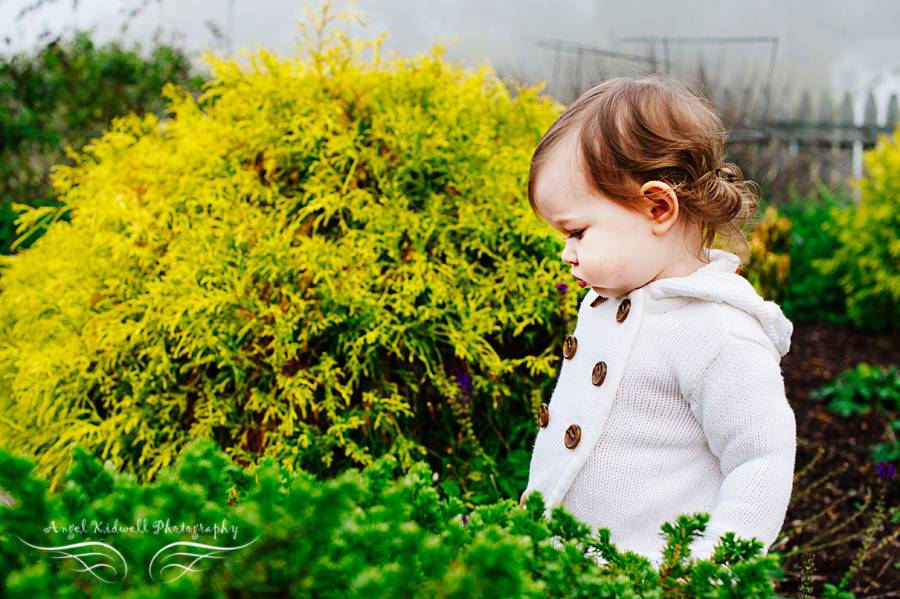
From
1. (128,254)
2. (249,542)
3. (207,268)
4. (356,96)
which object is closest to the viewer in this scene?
(249,542)

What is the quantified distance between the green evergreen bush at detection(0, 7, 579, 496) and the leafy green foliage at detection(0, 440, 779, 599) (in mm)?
1066

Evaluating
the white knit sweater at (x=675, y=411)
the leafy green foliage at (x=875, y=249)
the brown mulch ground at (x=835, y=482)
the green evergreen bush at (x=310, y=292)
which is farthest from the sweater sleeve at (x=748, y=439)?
the leafy green foliage at (x=875, y=249)

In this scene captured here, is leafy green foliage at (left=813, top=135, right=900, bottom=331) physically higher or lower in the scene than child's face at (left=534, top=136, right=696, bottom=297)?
lower

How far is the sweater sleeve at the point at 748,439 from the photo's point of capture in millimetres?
1234

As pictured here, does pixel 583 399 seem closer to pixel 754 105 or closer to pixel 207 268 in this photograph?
pixel 207 268

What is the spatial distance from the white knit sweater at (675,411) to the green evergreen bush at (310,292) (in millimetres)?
700

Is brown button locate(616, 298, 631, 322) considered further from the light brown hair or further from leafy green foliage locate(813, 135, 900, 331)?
leafy green foliage locate(813, 135, 900, 331)

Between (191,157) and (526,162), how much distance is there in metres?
1.32

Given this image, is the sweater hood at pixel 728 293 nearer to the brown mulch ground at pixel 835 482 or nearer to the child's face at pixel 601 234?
the child's face at pixel 601 234

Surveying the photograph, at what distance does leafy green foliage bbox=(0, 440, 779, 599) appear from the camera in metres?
0.70

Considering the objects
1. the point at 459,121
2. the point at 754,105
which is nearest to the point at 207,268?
the point at 459,121

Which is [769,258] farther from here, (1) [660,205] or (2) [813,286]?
(1) [660,205]

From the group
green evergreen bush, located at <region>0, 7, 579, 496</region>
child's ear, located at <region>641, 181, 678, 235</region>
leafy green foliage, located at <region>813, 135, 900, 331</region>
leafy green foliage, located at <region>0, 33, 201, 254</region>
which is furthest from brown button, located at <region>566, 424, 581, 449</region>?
leafy green foliage, located at <region>0, 33, 201, 254</region>

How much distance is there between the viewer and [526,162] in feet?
7.96
